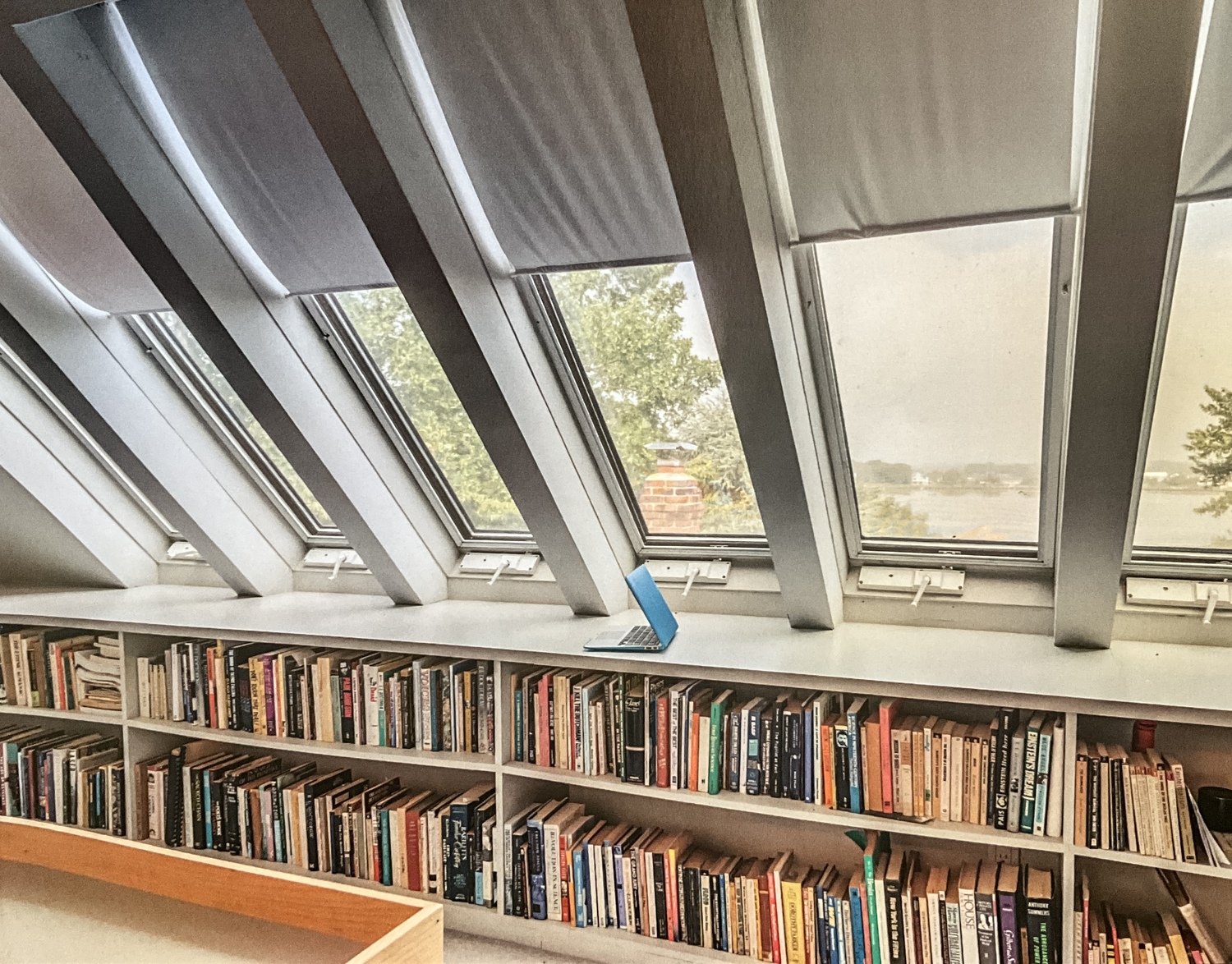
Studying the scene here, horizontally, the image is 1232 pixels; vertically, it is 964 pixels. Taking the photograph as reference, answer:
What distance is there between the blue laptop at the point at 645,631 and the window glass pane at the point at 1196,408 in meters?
1.41

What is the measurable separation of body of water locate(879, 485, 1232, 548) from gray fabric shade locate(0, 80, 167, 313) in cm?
245

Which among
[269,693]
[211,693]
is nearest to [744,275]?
[269,693]

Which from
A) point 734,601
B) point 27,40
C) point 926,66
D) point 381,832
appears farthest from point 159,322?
point 926,66

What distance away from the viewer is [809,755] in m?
2.48

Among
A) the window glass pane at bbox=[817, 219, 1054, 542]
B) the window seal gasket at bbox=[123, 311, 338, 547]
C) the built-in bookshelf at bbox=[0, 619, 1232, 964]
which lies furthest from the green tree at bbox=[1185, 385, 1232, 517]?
the window seal gasket at bbox=[123, 311, 338, 547]

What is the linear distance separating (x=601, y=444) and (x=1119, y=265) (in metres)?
1.69

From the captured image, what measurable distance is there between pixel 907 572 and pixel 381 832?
1938mm

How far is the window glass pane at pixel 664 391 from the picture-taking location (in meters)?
2.71

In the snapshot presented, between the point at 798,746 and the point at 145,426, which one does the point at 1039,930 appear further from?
the point at 145,426

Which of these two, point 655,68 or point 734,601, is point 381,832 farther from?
point 655,68

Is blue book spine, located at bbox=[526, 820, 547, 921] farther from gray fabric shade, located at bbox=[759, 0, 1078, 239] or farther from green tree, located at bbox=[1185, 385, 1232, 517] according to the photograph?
green tree, located at bbox=[1185, 385, 1232, 517]

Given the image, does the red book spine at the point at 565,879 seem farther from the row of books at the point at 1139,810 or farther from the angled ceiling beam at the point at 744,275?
the row of books at the point at 1139,810

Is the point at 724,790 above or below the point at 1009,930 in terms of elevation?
above

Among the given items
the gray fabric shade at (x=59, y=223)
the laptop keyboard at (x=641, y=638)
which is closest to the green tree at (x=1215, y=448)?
the laptop keyboard at (x=641, y=638)
